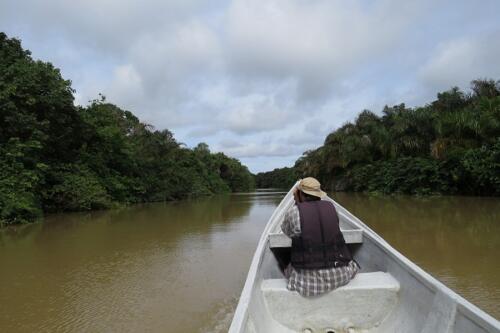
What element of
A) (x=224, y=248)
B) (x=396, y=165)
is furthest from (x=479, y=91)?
(x=224, y=248)

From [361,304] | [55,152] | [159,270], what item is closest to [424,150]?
[55,152]

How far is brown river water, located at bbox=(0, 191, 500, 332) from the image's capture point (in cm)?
380

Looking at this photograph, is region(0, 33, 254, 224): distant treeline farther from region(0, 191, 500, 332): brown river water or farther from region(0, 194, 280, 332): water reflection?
→ region(0, 194, 280, 332): water reflection

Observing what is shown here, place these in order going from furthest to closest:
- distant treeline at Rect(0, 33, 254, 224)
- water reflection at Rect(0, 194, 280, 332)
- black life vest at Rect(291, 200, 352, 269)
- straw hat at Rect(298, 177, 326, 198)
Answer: distant treeline at Rect(0, 33, 254, 224), water reflection at Rect(0, 194, 280, 332), straw hat at Rect(298, 177, 326, 198), black life vest at Rect(291, 200, 352, 269)

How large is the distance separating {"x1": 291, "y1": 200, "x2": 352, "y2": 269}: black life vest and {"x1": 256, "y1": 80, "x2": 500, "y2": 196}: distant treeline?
47.0ft

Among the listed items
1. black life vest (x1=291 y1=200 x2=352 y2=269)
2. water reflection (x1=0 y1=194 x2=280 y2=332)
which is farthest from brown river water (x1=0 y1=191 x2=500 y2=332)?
black life vest (x1=291 y1=200 x2=352 y2=269)

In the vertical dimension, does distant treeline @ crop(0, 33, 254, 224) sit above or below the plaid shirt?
above

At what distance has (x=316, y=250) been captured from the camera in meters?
2.69

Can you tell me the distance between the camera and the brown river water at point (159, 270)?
3.80 metres

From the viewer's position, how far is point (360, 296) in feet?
9.06

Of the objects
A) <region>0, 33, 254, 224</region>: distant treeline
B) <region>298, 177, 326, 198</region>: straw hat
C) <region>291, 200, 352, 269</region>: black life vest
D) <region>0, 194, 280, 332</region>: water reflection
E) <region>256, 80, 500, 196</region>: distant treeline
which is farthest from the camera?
<region>256, 80, 500, 196</region>: distant treeline

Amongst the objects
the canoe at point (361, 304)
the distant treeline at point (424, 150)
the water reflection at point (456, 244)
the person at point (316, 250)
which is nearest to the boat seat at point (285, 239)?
the canoe at point (361, 304)

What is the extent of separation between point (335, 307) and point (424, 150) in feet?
70.1

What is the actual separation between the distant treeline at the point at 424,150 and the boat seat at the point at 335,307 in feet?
46.3
